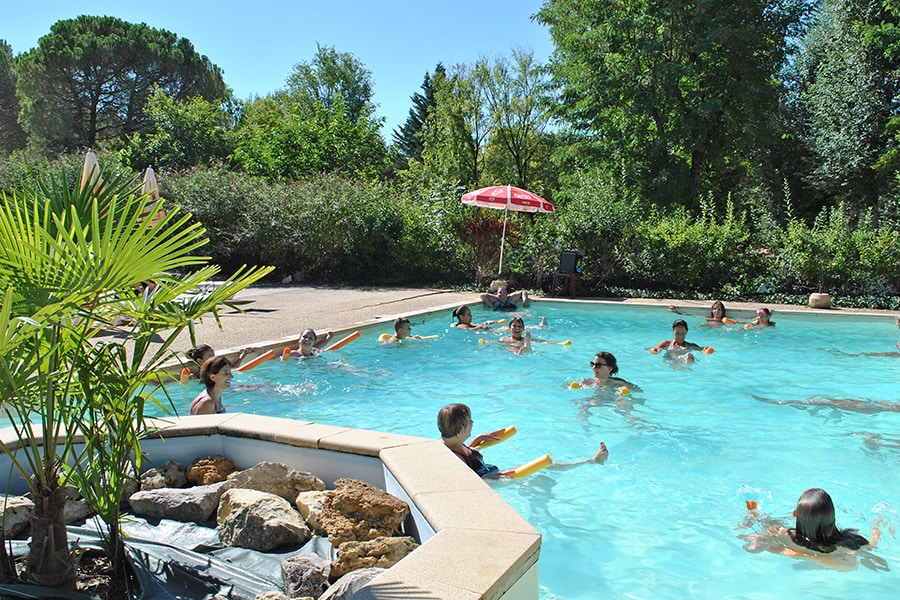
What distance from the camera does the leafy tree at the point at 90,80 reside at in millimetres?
41188

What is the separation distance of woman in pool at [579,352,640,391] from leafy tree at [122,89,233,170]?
88.0 ft

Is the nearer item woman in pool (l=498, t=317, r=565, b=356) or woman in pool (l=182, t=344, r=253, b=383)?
woman in pool (l=182, t=344, r=253, b=383)

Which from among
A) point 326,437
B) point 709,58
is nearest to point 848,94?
point 709,58

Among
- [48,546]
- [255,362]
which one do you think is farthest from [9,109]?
[48,546]

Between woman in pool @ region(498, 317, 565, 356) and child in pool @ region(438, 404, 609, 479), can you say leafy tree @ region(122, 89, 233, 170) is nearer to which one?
woman in pool @ region(498, 317, 565, 356)

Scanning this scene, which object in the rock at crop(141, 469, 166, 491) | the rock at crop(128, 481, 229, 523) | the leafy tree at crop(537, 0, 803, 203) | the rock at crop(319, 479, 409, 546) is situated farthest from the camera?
the leafy tree at crop(537, 0, 803, 203)

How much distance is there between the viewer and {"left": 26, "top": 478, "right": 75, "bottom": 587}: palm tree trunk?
271cm

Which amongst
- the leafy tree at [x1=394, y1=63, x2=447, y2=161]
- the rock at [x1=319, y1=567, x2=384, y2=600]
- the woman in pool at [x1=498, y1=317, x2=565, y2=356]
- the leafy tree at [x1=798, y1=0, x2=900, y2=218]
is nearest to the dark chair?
the woman in pool at [x1=498, y1=317, x2=565, y2=356]

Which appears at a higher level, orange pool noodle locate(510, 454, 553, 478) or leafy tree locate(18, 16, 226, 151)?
leafy tree locate(18, 16, 226, 151)

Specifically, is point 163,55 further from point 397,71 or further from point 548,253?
point 548,253

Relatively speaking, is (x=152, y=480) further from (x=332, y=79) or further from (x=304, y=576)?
(x=332, y=79)

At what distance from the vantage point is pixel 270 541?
330 centimetres

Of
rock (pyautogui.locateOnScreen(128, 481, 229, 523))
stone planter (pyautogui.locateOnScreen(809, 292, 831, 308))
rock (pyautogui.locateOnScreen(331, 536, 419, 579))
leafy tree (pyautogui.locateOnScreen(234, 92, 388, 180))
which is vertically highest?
leafy tree (pyautogui.locateOnScreen(234, 92, 388, 180))

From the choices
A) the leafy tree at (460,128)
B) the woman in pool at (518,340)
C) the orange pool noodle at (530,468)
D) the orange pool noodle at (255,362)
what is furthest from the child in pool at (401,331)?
the leafy tree at (460,128)
